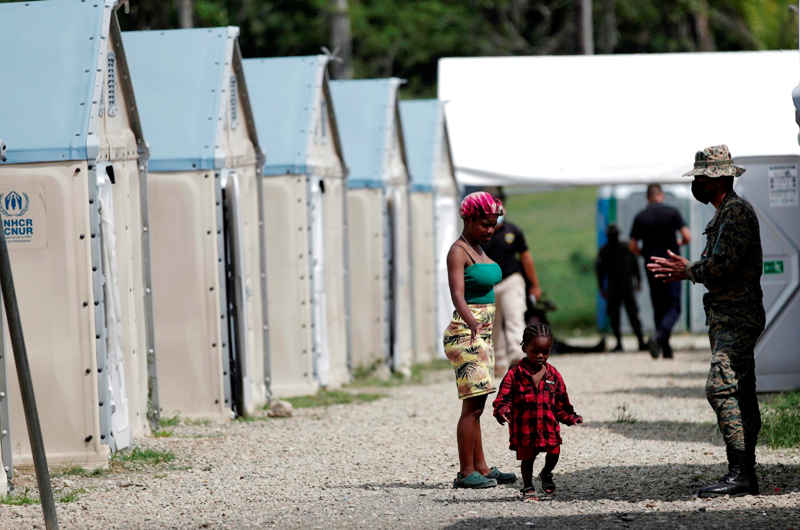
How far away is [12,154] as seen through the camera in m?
7.16

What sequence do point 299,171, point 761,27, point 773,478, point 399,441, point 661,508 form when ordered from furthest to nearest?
1. point 761,27
2. point 299,171
3. point 399,441
4. point 773,478
5. point 661,508

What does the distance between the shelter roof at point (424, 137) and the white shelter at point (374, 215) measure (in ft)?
4.29

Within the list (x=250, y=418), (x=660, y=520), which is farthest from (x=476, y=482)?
(x=250, y=418)

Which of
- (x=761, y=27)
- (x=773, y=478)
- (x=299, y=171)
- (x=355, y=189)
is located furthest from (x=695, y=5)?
(x=773, y=478)

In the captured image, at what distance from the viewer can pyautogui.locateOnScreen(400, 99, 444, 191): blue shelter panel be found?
15427 millimetres

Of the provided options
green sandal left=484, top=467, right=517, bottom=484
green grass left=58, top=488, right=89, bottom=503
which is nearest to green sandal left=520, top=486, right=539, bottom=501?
green sandal left=484, top=467, right=517, bottom=484

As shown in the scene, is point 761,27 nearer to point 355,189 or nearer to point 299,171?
point 355,189

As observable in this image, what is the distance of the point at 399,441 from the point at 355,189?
5150mm

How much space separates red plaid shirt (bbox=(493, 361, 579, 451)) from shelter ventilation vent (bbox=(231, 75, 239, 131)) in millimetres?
4526

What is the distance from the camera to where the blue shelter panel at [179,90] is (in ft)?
30.1

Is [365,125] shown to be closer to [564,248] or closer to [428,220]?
[428,220]

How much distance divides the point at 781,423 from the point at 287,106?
209 inches

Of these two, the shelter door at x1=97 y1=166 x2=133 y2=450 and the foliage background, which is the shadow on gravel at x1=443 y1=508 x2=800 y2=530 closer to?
the shelter door at x1=97 y1=166 x2=133 y2=450

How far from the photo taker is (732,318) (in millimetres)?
6043
